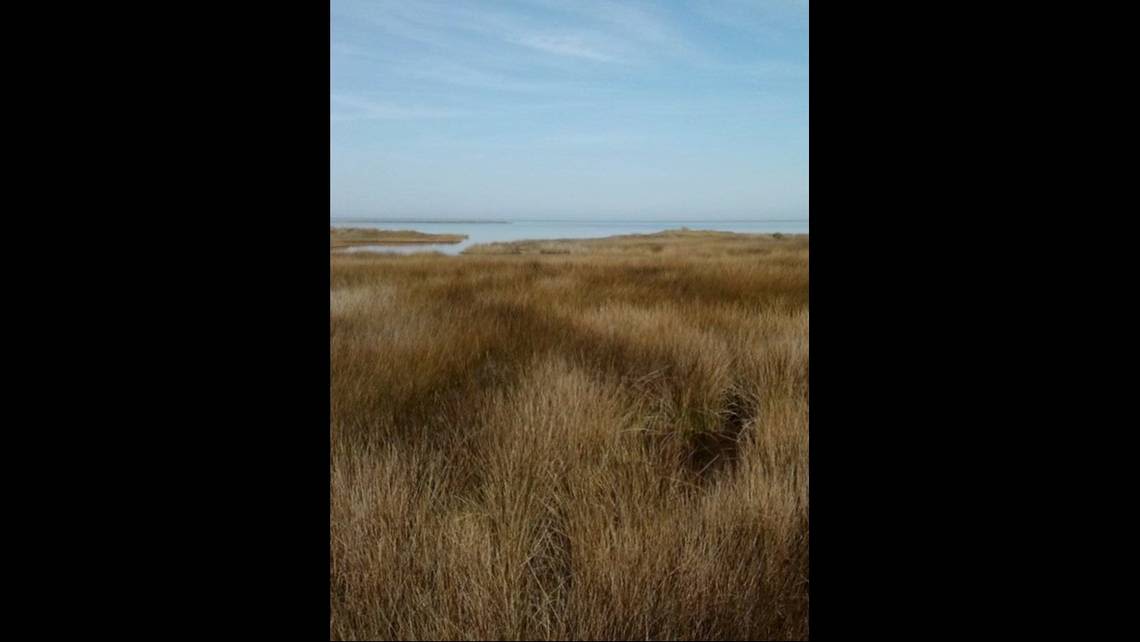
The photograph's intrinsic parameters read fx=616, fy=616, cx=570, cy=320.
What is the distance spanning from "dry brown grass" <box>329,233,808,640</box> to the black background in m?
0.37

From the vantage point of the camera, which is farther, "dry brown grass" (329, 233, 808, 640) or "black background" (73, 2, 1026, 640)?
"dry brown grass" (329, 233, 808, 640)

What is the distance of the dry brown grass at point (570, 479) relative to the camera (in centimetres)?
143

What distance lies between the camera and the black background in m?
0.89
